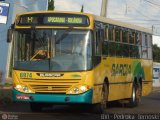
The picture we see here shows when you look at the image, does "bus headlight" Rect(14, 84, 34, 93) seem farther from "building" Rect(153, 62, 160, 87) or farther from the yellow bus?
"building" Rect(153, 62, 160, 87)

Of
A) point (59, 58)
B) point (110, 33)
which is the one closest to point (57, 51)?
point (59, 58)

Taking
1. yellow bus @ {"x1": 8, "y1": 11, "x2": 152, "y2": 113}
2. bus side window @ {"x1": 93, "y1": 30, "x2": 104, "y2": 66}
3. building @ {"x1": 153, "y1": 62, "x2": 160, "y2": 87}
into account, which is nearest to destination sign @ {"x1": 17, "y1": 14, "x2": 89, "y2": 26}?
yellow bus @ {"x1": 8, "y1": 11, "x2": 152, "y2": 113}

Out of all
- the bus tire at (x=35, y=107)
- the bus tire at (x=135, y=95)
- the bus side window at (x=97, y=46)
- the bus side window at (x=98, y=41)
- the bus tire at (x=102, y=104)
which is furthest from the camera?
the bus tire at (x=135, y=95)

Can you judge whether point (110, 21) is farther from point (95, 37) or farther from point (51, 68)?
point (51, 68)

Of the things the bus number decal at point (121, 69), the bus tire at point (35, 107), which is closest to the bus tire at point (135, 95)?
the bus number decal at point (121, 69)

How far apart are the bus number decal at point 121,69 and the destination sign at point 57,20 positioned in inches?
118

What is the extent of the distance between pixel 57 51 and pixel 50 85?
1.03m

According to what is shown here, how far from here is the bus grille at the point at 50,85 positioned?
1769cm

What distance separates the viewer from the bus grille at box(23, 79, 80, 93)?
17.7 m

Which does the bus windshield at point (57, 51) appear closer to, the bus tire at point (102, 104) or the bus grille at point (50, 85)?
the bus grille at point (50, 85)

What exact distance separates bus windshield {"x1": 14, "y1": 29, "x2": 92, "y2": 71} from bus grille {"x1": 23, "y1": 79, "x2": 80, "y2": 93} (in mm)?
359

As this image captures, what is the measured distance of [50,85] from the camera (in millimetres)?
17797

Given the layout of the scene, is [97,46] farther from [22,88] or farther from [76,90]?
[22,88]

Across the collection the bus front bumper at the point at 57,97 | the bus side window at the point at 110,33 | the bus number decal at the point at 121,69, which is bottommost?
the bus front bumper at the point at 57,97
